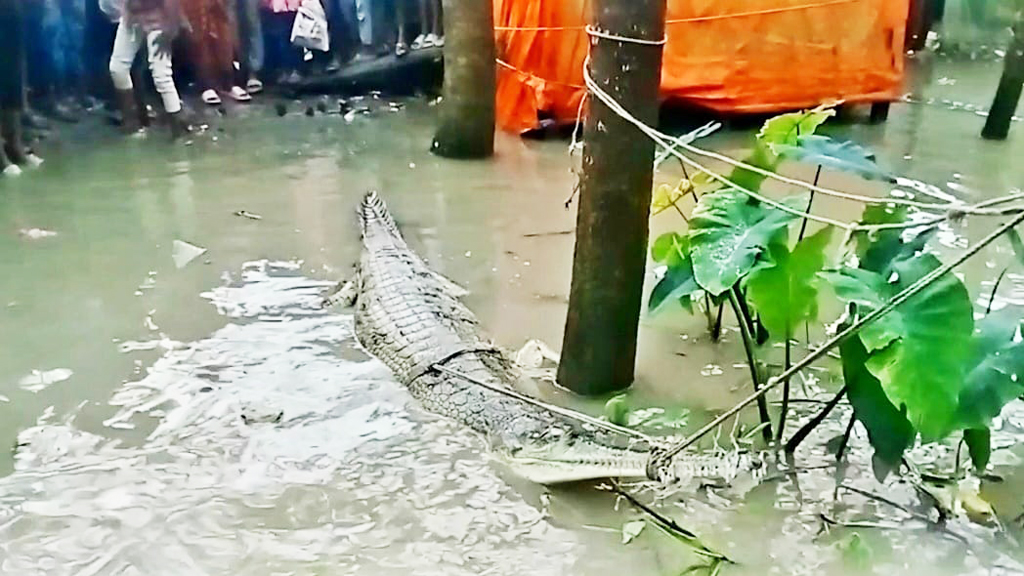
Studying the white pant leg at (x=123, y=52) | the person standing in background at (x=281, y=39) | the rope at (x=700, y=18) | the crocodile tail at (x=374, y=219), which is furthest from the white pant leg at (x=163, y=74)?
the crocodile tail at (x=374, y=219)

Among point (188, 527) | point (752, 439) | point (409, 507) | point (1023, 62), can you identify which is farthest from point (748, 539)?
point (1023, 62)

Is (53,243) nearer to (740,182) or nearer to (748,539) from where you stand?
(740,182)

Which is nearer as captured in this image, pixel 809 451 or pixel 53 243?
pixel 809 451

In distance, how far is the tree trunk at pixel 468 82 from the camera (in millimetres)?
6832

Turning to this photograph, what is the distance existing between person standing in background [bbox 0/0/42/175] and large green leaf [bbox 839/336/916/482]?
17.5 ft

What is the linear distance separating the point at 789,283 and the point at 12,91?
5.30 m

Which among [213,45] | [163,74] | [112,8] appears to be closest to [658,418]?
[163,74]

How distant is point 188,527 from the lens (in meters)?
3.01

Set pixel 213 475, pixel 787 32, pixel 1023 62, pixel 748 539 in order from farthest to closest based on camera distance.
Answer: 1. pixel 787 32
2. pixel 1023 62
3. pixel 213 475
4. pixel 748 539

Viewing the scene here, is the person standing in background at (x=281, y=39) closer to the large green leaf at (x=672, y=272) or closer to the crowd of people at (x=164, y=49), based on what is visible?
the crowd of people at (x=164, y=49)

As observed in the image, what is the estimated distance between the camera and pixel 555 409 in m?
3.21

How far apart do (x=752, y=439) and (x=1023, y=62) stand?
16.5 feet

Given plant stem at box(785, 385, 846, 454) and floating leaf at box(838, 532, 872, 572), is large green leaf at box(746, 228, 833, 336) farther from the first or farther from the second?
floating leaf at box(838, 532, 872, 572)

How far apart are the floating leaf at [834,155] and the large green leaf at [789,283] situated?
0.27 meters
